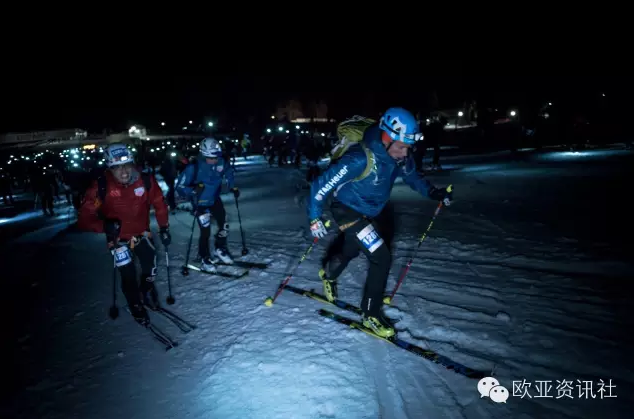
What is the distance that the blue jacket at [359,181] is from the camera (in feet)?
13.2

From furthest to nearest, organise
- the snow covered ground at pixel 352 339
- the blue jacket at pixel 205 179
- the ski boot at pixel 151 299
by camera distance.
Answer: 1. the blue jacket at pixel 205 179
2. the ski boot at pixel 151 299
3. the snow covered ground at pixel 352 339

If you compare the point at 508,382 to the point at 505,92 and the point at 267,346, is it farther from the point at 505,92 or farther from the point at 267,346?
the point at 505,92

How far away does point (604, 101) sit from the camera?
40.8 metres

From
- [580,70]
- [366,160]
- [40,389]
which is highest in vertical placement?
[580,70]

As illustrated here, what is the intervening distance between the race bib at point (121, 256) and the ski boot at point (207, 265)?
7.44 feet

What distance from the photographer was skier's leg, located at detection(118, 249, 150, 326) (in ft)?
16.1

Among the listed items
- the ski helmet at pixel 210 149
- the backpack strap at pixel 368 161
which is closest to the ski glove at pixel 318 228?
the backpack strap at pixel 368 161

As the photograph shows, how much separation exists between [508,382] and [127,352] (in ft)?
13.5

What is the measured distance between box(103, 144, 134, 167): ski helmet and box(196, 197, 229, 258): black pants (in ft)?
7.39

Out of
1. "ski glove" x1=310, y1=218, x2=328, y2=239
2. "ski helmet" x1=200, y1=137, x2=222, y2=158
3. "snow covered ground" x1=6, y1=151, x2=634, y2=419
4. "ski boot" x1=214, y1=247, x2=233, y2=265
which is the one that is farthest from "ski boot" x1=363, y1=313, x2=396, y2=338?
"ski helmet" x1=200, y1=137, x2=222, y2=158

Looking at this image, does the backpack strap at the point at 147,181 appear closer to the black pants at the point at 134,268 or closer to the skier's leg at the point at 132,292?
the black pants at the point at 134,268

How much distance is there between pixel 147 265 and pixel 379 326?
3.28 m

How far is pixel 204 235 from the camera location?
22.9 feet

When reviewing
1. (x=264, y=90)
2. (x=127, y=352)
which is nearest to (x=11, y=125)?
(x=264, y=90)
